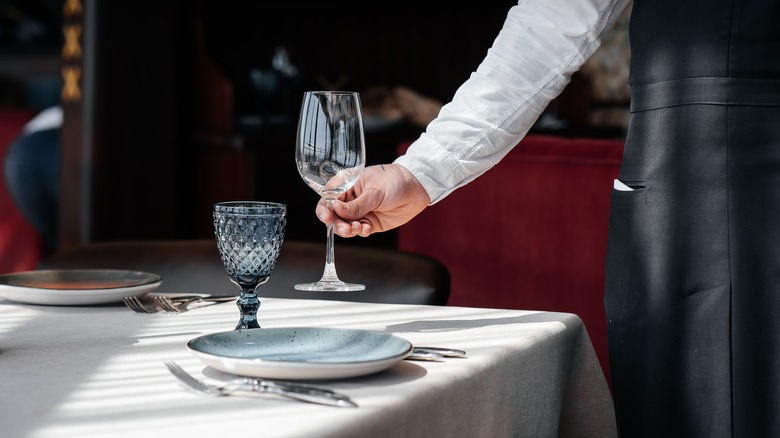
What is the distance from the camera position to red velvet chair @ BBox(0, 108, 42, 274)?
3.24 metres

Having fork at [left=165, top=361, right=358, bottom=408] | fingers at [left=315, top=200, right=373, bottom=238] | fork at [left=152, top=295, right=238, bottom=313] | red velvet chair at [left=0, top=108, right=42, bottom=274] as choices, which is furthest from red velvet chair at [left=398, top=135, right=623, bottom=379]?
red velvet chair at [left=0, top=108, right=42, bottom=274]

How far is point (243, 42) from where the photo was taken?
457 cm

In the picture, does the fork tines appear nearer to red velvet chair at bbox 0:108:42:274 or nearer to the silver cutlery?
the silver cutlery

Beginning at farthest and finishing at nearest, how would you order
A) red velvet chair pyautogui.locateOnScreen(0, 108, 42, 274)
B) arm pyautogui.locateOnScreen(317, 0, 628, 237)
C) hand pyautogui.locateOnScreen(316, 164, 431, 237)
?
red velvet chair pyautogui.locateOnScreen(0, 108, 42, 274)
arm pyautogui.locateOnScreen(317, 0, 628, 237)
hand pyautogui.locateOnScreen(316, 164, 431, 237)

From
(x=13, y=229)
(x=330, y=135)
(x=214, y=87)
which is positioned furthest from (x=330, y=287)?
(x=214, y=87)

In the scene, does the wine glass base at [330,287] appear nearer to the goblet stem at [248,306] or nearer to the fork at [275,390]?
the goblet stem at [248,306]

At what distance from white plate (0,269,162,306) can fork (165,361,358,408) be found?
421 millimetres

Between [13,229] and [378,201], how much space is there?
2440 millimetres

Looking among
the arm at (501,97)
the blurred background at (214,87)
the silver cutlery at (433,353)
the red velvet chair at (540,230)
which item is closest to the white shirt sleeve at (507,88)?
the arm at (501,97)

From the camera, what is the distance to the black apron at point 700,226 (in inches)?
43.6

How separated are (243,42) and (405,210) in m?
3.43

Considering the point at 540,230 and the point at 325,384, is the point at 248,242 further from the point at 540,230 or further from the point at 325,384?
the point at 540,230

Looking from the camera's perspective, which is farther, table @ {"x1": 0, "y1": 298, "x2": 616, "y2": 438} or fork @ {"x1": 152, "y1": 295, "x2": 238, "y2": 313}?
fork @ {"x1": 152, "y1": 295, "x2": 238, "y2": 313}

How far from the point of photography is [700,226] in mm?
1151
